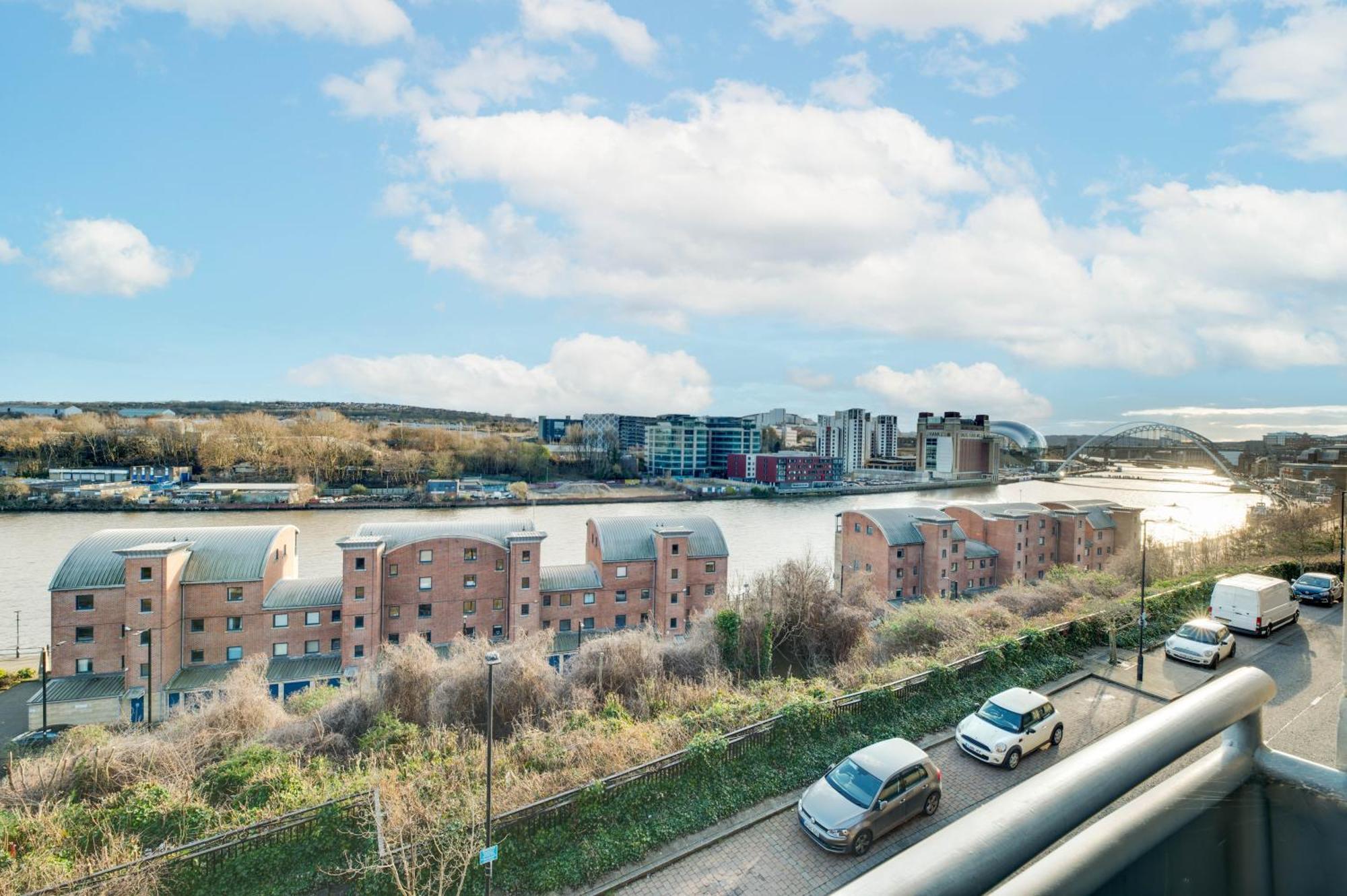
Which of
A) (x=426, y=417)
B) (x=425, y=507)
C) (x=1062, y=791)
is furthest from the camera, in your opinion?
(x=426, y=417)

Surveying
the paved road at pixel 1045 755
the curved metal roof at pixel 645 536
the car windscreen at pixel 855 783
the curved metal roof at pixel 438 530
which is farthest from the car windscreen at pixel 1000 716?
the curved metal roof at pixel 438 530

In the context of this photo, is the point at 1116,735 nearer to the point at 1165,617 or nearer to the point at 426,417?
the point at 1165,617

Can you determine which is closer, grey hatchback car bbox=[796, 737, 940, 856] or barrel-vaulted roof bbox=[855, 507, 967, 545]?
grey hatchback car bbox=[796, 737, 940, 856]

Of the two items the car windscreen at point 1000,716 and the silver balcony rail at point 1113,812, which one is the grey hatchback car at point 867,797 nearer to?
the car windscreen at point 1000,716

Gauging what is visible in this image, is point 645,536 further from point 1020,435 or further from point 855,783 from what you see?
point 1020,435

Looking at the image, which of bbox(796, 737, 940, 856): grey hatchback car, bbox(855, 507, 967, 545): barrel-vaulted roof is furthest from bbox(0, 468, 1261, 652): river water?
bbox(796, 737, 940, 856): grey hatchback car

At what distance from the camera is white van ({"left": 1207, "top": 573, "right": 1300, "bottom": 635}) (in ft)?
24.9

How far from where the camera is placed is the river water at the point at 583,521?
1892 centimetres

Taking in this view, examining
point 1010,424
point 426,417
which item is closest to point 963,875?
point 1010,424

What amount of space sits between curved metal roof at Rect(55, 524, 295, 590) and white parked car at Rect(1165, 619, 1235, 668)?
15094mm

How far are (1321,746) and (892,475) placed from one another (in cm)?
5699

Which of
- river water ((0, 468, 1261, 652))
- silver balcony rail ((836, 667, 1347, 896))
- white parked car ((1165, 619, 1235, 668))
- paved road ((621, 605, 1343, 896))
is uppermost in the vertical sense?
silver balcony rail ((836, 667, 1347, 896))

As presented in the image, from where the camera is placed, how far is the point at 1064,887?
1.60 feet

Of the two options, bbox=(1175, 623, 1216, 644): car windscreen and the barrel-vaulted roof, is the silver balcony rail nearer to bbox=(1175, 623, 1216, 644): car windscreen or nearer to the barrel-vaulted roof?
bbox=(1175, 623, 1216, 644): car windscreen
